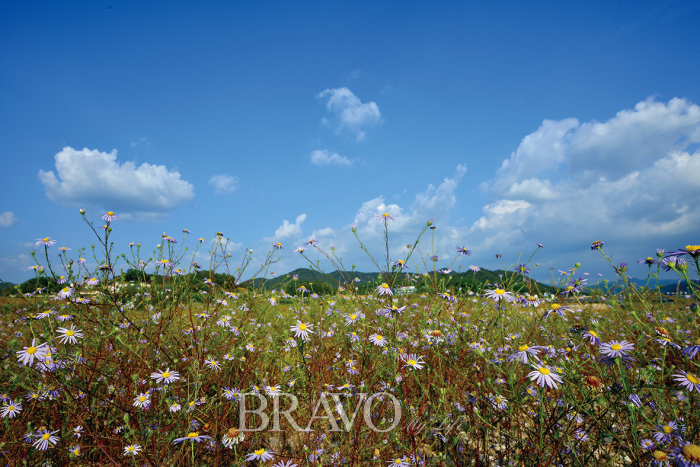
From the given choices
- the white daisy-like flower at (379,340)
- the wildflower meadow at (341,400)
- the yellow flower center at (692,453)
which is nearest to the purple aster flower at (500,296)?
the wildflower meadow at (341,400)

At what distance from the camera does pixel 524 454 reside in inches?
74.5

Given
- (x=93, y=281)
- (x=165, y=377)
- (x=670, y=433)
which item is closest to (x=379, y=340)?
(x=165, y=377)

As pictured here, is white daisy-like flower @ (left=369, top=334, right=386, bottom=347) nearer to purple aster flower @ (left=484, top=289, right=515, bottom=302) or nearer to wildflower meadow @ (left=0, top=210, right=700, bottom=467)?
wildflower meadow @ (left=0, top=210, right=700, bottom=467)

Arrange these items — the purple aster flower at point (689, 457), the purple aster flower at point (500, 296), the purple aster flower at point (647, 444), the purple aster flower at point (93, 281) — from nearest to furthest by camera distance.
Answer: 1. the purple aster flower at point (689, 457)
2. the purple aster flower at point (647, 444)
3. the purple aster flower at point (500, 296)
4. the purple aster flower at point (93, 281)

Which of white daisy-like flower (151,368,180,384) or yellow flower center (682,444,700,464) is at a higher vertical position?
white daisy-like flower (151,368,180,384)

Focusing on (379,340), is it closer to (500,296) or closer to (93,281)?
(500,296)

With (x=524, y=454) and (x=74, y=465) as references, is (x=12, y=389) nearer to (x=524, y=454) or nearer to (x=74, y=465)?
(x=74, y=465)

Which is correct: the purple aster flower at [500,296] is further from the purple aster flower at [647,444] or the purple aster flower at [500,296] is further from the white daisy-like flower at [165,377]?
the white daisy-like flower at [165,377]

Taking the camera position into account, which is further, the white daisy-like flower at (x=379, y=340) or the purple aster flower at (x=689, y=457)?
the white daisy-like flower at (x=379, y=340)

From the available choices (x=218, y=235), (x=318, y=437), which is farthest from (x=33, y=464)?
(x=218, y=235)

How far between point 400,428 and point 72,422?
2.35 metres

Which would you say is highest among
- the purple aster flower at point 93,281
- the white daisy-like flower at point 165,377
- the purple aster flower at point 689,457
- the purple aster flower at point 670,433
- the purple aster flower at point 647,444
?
the purple aster flower at point 93,281

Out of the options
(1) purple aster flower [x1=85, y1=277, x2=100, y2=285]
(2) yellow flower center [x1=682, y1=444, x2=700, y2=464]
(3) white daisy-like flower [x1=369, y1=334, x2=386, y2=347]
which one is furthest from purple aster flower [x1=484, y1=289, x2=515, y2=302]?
(1) purple aster flower [x1=85, y1=277, x2=100, y2=285]

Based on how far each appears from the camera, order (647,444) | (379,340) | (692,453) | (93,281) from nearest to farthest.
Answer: (692,453), (647,444), (379,340), (93,281)
